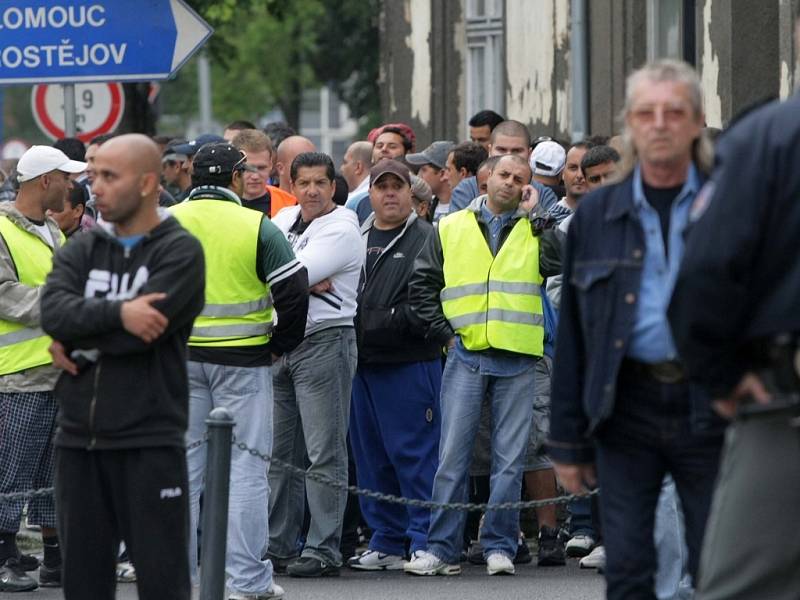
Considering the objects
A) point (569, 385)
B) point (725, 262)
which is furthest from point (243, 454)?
point (725, 262)

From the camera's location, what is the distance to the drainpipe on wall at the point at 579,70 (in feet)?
55.4

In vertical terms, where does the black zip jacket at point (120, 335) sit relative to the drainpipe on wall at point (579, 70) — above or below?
below

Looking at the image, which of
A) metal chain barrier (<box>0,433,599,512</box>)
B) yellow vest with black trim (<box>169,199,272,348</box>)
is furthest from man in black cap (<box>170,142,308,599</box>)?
metal chain barrier (<box>0,433,599,512</box>)

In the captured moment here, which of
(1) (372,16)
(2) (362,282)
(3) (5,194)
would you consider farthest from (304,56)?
(2) (362,282)

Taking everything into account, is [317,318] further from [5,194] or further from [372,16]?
[372,16]

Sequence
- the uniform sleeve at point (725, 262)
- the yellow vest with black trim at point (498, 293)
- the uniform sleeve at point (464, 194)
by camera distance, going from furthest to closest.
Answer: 1. the uniform sleeve at point (464, 194)
2. the yellow vest with black trim at point (498, 293)
3. the uniform sleeve at point (725, 262)

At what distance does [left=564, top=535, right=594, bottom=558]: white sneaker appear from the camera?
36.7ft

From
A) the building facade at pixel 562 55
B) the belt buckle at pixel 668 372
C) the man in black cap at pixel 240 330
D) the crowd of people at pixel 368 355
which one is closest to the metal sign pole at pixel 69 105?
the crowd of people at pixel 368 355

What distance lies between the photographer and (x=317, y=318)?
10422 millimetres

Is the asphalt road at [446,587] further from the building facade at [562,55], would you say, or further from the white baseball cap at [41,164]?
the building facade at [562,55]

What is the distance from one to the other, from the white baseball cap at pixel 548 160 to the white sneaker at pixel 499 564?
2945mm

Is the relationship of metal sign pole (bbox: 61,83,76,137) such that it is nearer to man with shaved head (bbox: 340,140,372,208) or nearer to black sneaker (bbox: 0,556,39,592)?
man with shaved head (bbox: 340,140,372,208)

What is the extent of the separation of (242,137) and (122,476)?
17.5 ft

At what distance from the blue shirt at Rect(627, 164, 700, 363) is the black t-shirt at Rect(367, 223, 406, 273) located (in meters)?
4.51
